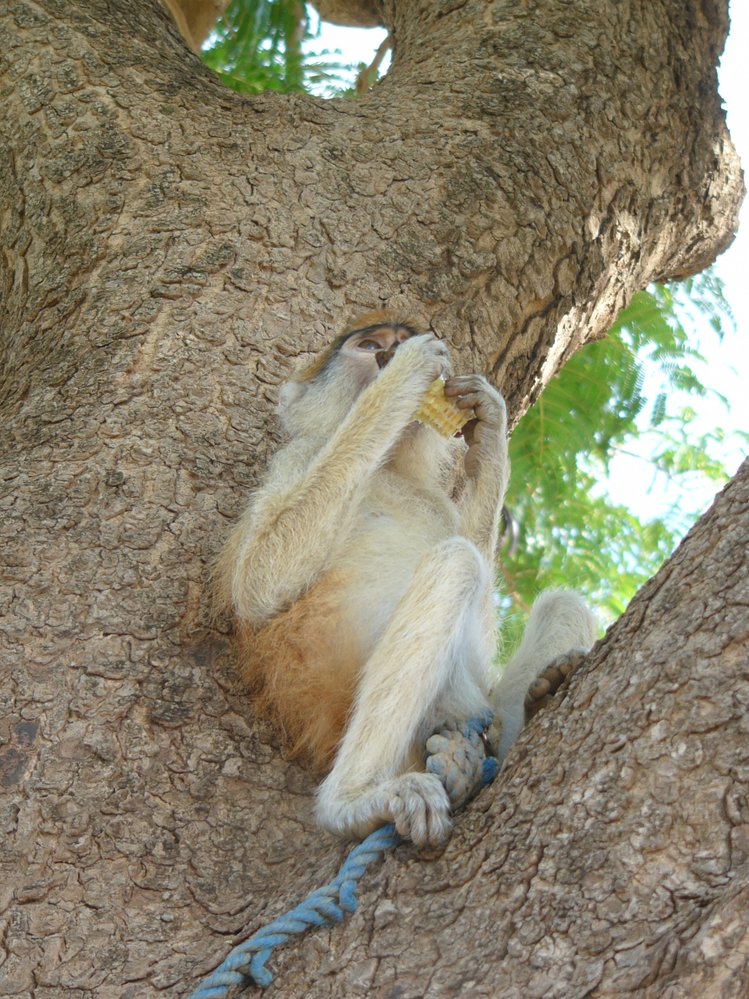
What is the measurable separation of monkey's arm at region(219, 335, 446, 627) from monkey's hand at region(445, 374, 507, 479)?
28cm

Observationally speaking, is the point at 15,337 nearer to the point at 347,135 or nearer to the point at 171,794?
the point at 347,135

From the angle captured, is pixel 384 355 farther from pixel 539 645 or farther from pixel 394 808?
pixel 394 808

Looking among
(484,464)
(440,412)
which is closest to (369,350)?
(440,412)

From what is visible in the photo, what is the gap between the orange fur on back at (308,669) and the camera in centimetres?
305

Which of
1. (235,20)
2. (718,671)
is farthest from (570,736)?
(235,20)

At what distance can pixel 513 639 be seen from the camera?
17.8 feet

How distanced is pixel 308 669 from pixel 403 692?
19.7 inches

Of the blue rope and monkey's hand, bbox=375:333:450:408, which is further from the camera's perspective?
monkey's hand, bbox=375:333:450:408

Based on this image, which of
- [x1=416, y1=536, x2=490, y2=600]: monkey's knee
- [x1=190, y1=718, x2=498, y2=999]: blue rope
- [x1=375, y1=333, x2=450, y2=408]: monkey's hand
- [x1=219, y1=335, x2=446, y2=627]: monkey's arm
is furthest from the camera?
[x1=375, y1=333, x2=450, y2=408]: monkey's hand

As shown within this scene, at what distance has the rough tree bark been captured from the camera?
2.04 m

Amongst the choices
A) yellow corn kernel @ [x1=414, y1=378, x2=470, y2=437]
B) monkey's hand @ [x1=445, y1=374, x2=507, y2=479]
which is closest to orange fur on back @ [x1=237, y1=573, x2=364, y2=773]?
yellow corn kernel @ [x1=414, y1=378, x2=470, y2=437]

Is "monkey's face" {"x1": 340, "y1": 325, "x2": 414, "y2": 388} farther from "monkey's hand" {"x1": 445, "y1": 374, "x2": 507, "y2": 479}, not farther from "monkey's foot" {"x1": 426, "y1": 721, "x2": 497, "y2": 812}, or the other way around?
"monkey's foot" {"x1": 426, "y1": 721, "x2": 497, "y2": 812}

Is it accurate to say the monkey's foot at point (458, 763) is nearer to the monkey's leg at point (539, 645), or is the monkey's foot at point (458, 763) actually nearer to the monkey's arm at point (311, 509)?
the monkey's leg at point (539, 645)

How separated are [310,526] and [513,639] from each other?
2.42 meters
